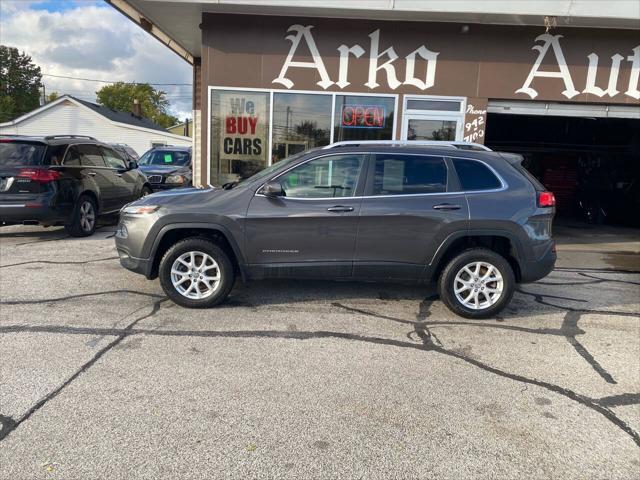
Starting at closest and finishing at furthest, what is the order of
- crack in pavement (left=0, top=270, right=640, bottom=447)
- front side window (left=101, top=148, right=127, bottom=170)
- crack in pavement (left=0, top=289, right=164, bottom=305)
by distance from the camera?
1. crack in pavement (left=0, top=270, right=640, bottom=447)
2. crack in pavement (left=0, top=289, right=164, bottom=305)
3. front side window (left=101, top=148, right=127, bottom=170)

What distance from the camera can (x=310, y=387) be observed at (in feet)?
11.6

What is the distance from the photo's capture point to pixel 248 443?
2.82m

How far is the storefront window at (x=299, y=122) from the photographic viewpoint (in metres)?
9.19

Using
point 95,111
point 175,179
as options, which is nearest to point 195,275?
point 175,179

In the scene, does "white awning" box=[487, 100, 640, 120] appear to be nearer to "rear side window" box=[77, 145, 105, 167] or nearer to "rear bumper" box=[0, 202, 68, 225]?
"rear side window" box=[77, 145, 105, 167]

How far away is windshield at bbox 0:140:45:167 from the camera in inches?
318

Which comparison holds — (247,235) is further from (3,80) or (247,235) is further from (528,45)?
(3,80)

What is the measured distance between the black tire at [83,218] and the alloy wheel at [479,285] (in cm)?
704

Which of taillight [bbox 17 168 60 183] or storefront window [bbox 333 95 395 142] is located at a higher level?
storefront window [bbox 333 95 395 142]

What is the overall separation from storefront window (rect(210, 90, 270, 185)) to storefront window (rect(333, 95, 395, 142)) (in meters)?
1.41

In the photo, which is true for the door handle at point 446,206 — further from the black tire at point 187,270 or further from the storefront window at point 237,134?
the storefront window at point 237,134

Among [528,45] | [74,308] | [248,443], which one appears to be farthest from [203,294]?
[528,45]

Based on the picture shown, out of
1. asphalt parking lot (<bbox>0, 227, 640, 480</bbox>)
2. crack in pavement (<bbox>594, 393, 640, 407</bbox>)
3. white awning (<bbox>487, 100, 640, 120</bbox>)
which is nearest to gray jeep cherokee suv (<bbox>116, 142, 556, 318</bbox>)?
asphalt parking lot (<bbox>0, 227, 640, 480</bbox>)

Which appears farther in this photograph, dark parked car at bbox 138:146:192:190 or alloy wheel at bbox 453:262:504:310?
dark parked car at bbox 138:146:192:190
